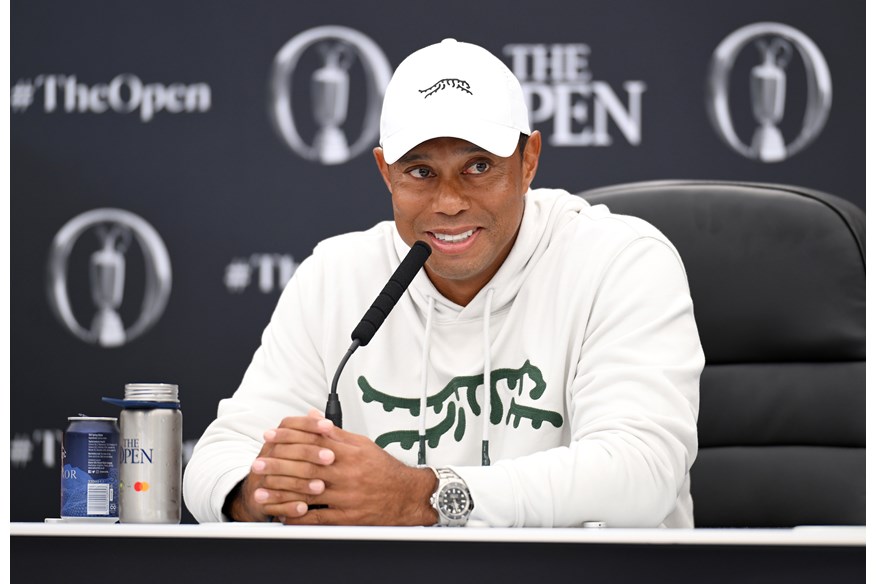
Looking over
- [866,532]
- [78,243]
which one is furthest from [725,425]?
[78,243]

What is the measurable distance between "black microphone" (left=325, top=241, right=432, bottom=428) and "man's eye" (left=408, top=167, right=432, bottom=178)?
214 millimetres

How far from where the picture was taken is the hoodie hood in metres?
1.76

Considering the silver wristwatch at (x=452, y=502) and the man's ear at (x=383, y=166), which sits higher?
the man's ear at (x=383, y=166)

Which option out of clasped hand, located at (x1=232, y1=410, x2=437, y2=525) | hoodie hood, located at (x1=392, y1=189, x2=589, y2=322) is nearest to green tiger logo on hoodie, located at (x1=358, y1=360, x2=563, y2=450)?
hoodie hood, located at (x1=392, y1=189, x2=589, y2=322)

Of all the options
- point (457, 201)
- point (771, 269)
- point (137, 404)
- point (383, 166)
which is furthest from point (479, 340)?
point (137, 404)

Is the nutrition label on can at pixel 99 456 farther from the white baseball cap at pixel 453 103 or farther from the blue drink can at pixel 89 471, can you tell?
the white baseball cap at pixel 453 103

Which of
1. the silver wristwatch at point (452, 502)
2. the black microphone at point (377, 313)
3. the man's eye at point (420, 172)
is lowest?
the silver wristwatch at point (452, 502)

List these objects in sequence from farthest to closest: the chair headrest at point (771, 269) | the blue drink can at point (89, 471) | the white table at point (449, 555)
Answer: the chair headrest at point (771, 269) → the blue drink can at point (89, 471) → the white table at point (449, 555)

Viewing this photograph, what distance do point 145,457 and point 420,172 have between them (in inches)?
24.5

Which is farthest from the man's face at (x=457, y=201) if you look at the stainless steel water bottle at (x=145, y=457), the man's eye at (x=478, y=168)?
the stainless steel water bottle at (x=145, y=457)

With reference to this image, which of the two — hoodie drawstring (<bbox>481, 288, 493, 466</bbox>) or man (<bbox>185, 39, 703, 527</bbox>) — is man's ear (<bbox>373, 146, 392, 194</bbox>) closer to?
man (<bbox>185, 39, 703, 527</bbox>)

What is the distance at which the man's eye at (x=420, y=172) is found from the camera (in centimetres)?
172

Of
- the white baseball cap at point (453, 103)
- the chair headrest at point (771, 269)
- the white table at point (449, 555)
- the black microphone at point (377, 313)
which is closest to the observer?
the white table at point (449, 555)

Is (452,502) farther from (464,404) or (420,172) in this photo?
(420,172)
